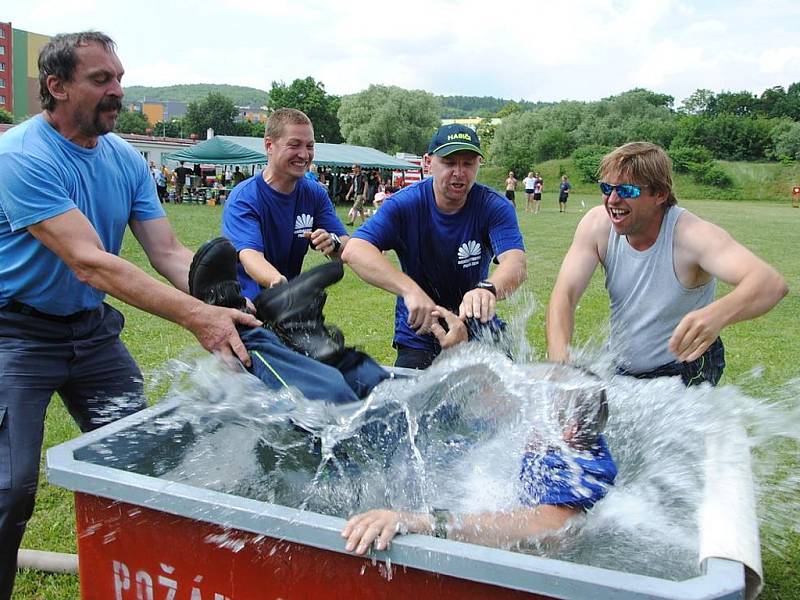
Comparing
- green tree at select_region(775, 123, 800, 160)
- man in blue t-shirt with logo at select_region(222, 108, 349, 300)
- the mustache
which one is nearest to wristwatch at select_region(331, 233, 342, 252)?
man in blue t-shirt with logo at select_region(222, 108, 349, 300)

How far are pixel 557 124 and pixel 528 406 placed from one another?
70.9 metres

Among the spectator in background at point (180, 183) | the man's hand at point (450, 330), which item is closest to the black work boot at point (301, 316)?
the man's hand at point (450, 330)

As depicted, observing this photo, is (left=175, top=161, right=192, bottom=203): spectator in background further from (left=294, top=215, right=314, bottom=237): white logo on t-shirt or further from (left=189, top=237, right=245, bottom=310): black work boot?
(left=189, top=237, right=245, bottom=310): black work boot

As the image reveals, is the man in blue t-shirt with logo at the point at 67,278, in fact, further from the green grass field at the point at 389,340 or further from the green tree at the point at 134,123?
the green tree at the point at 134,123

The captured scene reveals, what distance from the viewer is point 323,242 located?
13.4ft

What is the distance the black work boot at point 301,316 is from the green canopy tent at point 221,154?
2500 cm

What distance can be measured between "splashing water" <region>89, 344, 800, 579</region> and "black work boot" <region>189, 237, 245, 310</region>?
261mm

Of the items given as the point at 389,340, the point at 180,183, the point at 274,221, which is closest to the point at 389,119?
the point at 180,183

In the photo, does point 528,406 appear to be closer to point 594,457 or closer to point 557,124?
point 594,457

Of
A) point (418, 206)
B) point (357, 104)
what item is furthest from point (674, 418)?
point (357, 104)

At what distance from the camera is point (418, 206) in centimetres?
382

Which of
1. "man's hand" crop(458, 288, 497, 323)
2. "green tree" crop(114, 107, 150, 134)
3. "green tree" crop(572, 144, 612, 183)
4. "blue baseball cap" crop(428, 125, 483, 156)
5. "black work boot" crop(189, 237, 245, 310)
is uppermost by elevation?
"green tree" crop(114, 107, 150, 134)

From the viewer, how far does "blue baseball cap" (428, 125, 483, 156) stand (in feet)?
11.7

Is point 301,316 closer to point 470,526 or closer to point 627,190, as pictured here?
point 470,526
